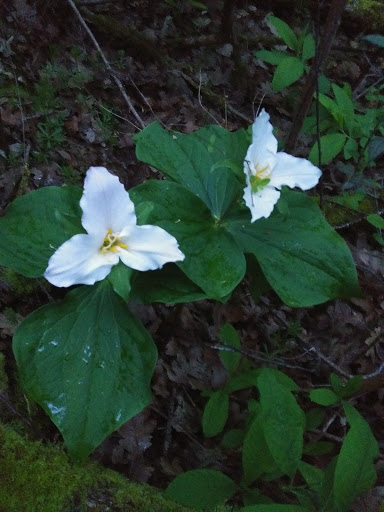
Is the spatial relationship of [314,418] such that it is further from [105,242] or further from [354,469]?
[105,242]

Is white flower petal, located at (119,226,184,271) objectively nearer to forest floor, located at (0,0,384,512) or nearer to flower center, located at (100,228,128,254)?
flower center, located at (100,228,128,254)

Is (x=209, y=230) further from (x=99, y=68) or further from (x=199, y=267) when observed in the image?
(x=99, y=68)

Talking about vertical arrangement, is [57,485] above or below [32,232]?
below

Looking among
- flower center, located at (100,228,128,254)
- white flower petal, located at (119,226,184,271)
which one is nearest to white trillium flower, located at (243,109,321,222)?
white flower petal, located at (119,226,184,271)

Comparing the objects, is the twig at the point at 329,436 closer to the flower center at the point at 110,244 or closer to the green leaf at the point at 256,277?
the green leaf at the point at 256,277

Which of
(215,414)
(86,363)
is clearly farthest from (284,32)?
(86,363)

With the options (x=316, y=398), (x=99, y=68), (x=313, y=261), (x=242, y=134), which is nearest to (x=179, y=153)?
(x=242, y=134)

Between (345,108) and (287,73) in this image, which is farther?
(345,108)
